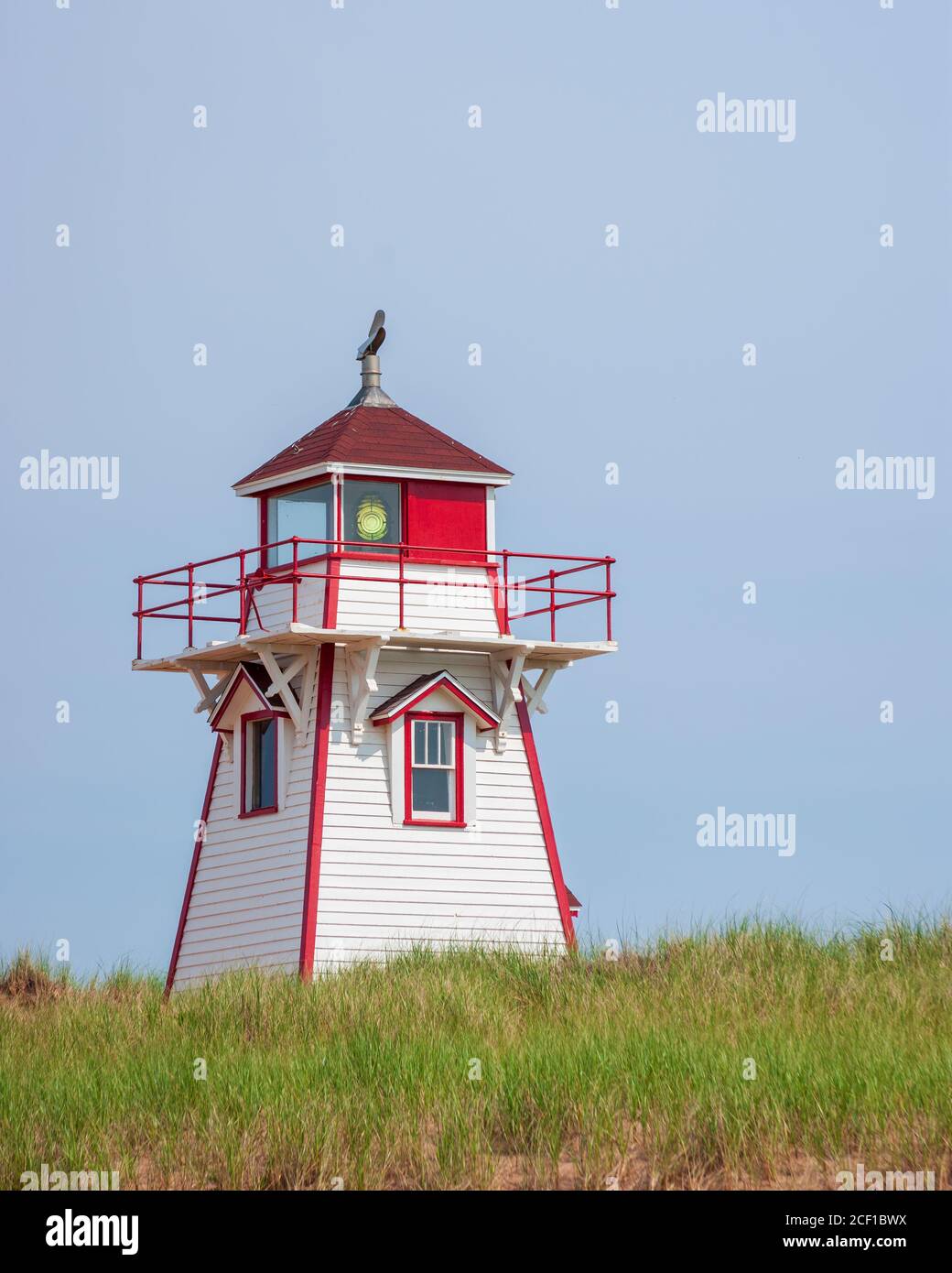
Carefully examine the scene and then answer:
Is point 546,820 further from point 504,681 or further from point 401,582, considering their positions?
point 401,582

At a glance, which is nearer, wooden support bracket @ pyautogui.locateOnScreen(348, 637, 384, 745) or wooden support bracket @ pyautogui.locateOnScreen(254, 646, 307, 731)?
wooden support bracket @ pyautogui.locateOnScreen(348, 637, 384, 745)

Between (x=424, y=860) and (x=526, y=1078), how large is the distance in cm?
936

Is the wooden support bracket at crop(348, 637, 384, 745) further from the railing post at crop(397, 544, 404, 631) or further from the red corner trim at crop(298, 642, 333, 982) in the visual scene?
the railing post at crop(397, 544, 404, 631)

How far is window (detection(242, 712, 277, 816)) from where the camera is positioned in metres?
32.7

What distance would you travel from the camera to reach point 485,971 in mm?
28828

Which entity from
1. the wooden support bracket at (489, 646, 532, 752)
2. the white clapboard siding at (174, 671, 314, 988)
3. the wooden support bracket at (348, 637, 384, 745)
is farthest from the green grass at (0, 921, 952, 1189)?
the wooden support bracket at (489, 646, 532, 752)

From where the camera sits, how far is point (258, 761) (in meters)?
A: 33.1

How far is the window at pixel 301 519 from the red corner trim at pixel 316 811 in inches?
59.3

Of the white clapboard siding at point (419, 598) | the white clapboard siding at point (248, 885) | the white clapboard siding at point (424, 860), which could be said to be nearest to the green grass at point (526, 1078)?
the white clapboard siding at point (424, 860)

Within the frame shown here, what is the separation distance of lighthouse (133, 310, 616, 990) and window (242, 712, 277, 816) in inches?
1.4

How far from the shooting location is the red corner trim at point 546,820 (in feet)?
107
